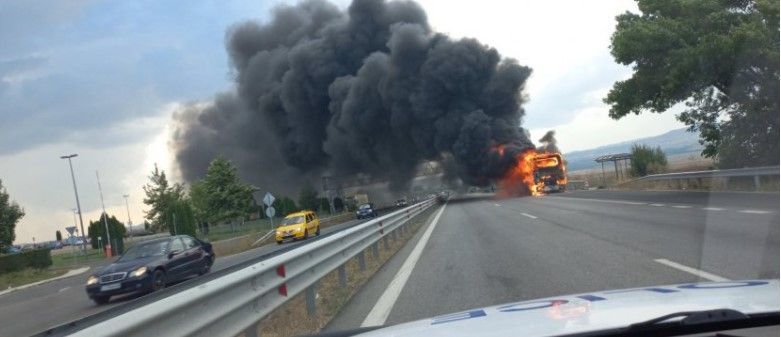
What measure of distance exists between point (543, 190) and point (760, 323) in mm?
47056

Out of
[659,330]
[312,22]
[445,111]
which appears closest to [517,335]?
[659,330]

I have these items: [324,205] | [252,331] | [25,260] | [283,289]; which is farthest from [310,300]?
[324,205]

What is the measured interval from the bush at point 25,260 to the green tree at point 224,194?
71.9ft

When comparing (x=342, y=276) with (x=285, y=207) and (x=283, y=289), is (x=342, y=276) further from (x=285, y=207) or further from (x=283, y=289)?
(x=285, y=207)

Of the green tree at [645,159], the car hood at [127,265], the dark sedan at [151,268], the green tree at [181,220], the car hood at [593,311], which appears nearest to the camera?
the car hood at [593,311]

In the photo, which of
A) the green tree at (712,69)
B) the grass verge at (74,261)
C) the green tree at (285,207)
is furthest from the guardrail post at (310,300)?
the green tree at (285,207)

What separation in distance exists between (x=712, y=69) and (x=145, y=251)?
18.8m

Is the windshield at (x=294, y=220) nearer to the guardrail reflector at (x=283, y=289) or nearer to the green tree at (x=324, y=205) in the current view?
the guardrail reflector at (x=283, y=289)

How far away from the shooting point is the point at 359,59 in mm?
69875

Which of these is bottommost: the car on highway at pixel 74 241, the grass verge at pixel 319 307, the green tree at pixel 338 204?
the grass verge at pixel 319 307

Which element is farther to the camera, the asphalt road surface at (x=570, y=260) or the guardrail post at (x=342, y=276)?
the guardrail post at (x=342, y=276)

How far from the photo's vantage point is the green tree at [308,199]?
228 ft

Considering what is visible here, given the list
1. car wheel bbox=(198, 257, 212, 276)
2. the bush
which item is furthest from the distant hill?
the bush

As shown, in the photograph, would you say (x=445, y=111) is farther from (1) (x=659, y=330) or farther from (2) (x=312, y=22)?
(1) (x=659, y=330)
